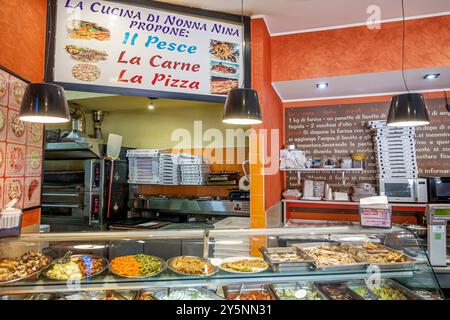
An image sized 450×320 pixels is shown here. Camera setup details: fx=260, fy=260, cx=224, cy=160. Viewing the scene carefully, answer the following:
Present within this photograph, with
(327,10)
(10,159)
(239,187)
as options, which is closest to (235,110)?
(10,159)

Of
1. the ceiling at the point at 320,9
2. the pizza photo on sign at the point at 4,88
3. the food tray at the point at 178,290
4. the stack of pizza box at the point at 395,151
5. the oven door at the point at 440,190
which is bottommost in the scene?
the food tray at the point at 178,290

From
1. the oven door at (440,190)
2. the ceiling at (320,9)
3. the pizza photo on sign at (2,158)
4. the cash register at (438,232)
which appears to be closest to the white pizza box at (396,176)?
the oven door at (440,190)

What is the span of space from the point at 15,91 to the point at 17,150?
483mm

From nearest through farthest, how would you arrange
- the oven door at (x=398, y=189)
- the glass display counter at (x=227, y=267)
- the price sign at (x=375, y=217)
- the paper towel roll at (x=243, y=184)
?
the glass display counter at (x=227, y=267) < the price sign at (x=375, y=217) < the oven door at (x=398, y=189) < the paper towel roll at (x=243, y=184)

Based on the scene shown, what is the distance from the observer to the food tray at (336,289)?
5.91 feet

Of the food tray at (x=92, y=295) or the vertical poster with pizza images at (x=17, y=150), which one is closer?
the food tray at (x=92, y=295)

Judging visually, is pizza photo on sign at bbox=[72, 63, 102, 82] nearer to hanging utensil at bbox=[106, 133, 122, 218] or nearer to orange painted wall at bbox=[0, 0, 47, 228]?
orange painted wall at bbox=[0, 0, 47, 228]

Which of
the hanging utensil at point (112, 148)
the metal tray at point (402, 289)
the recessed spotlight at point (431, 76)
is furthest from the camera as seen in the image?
the hanging utensil at point (112, 148)

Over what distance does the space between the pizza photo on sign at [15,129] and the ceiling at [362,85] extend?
9.51 feet

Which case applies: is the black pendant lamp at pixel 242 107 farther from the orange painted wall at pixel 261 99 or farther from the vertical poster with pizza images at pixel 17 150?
the vertical poster with pizza images at pixel 17 150

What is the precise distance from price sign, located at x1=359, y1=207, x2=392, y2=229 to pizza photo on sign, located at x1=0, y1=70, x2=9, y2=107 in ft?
9.58

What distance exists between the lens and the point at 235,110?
2010mm
